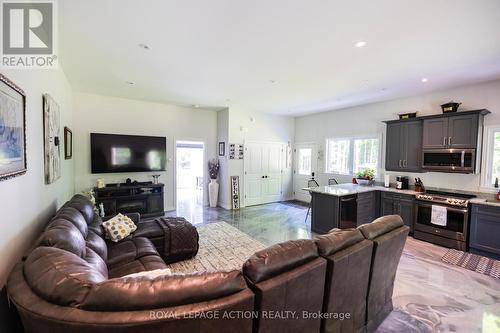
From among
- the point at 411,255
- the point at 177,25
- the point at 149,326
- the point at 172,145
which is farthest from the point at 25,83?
the point at 411,255

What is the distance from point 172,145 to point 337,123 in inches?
180

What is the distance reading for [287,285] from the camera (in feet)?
4.47

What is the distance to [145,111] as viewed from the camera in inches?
227

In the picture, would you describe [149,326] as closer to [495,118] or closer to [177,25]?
[177,25]

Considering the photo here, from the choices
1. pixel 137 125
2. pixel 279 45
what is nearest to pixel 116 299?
pixel 279 45

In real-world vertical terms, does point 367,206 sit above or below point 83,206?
below

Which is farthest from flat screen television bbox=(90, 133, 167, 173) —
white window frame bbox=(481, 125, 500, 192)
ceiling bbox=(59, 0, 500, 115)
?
white window frame bbox=(481, 125, 500, 192)

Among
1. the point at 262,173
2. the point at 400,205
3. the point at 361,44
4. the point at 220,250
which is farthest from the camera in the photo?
the point at 262,173

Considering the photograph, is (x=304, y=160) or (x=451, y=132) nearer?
(x=451, y=132)

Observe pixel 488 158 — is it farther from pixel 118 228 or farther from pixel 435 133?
pixel 118 228

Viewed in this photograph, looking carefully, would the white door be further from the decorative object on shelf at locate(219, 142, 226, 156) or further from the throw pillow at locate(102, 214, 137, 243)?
the throw pillow at locate(102, 214, 137, 243)

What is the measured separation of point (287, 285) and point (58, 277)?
1.19m

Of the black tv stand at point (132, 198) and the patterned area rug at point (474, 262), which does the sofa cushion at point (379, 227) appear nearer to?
the patterned area rug at point (474, 262)

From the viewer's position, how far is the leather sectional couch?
3.34 ft
